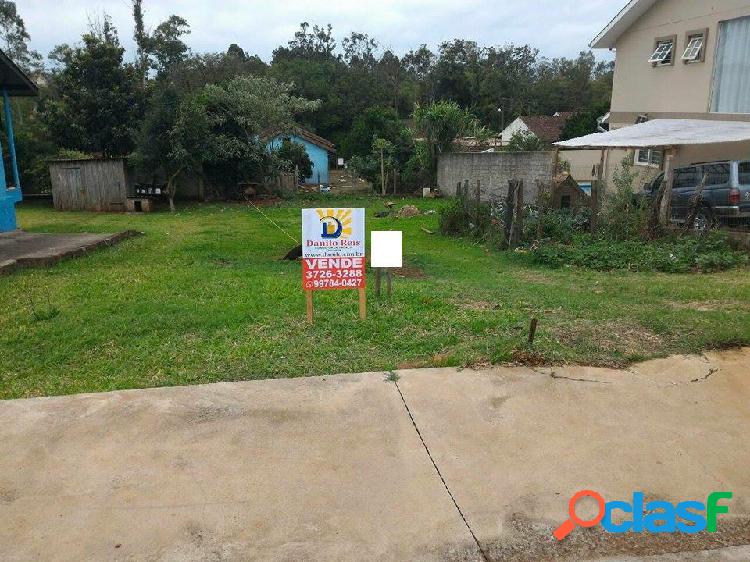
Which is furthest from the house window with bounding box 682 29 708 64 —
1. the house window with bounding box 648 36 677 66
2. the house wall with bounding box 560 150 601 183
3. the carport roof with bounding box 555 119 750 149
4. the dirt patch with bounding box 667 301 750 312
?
the dirt patch with bounding box 667 301 750 312

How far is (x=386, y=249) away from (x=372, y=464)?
9.99 ft

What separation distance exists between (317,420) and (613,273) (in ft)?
23.7

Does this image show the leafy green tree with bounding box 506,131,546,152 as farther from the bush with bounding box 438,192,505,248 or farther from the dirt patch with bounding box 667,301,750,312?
the dirt patch with bounding box 667,301,750,312

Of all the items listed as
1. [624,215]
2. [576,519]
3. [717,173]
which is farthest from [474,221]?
[576,519]

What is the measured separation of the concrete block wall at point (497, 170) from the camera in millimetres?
19312

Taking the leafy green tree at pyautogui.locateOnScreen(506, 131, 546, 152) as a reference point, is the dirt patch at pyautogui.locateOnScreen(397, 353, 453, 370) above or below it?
below

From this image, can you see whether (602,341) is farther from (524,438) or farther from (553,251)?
(553,251)

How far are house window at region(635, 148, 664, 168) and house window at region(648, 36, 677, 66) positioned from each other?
248 cm

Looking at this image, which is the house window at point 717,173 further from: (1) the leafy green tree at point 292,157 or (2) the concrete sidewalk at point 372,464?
(1) the leafy green tree at point 292,157

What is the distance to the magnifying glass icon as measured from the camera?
9.40 feet

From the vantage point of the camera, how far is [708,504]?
10.0 ft

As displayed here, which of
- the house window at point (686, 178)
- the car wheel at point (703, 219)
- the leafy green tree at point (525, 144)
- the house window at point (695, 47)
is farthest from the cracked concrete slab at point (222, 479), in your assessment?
the leafy green tree at point (525, 144)

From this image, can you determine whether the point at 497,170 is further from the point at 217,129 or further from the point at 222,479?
the point at 222,479

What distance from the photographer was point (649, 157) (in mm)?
18688
